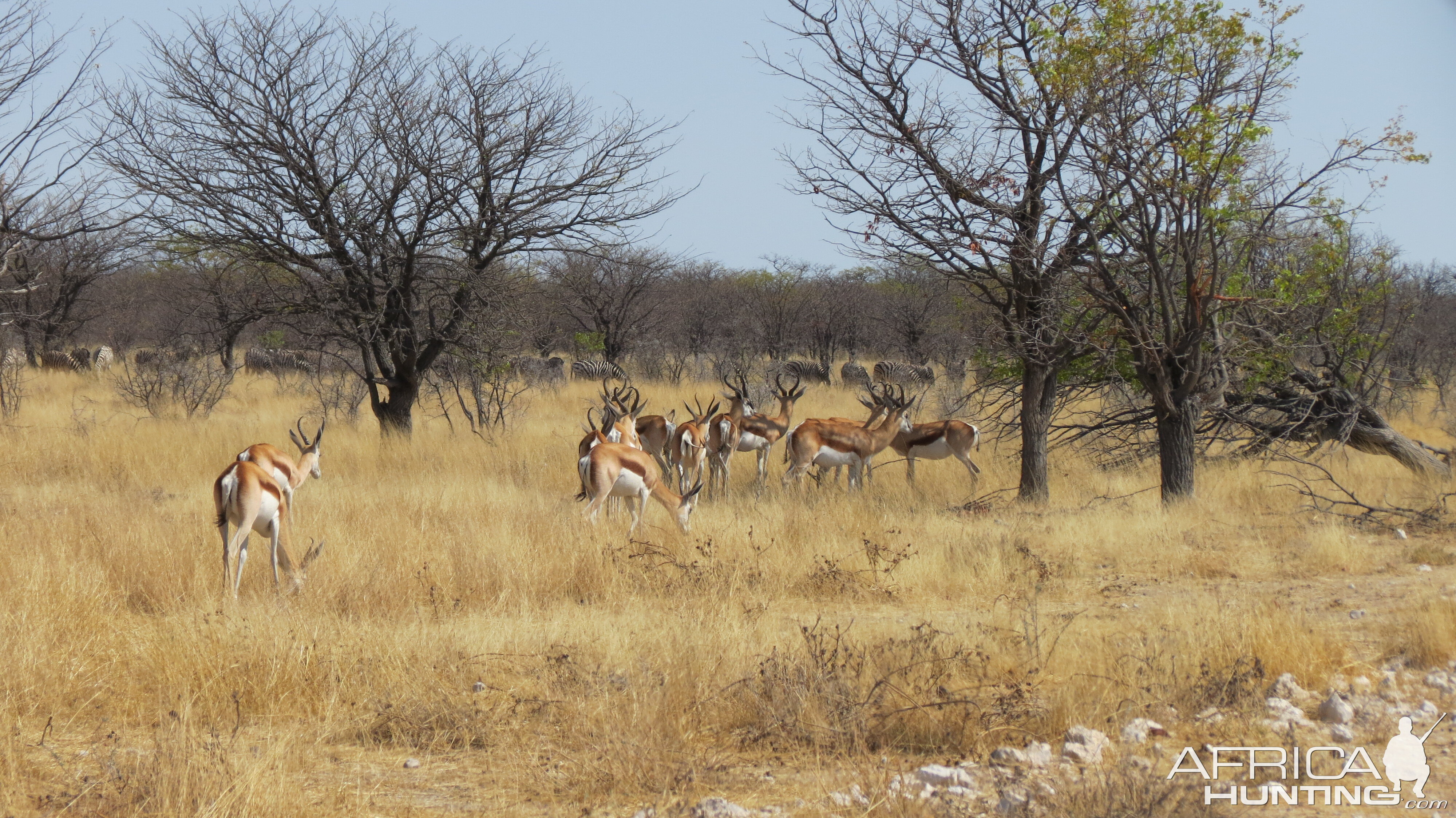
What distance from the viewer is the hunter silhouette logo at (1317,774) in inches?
163

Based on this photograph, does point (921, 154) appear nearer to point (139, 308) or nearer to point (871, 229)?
point (871, 229)

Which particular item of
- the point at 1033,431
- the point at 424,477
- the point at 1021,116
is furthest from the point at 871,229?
the point at 424,477

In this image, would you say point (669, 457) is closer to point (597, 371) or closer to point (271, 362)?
point (597, 371)

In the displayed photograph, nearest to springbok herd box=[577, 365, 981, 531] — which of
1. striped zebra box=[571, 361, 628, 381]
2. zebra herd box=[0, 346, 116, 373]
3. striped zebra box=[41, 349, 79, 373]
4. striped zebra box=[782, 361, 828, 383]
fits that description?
striped zebra box=[571, 361, 628, 381]

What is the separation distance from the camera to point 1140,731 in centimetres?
480

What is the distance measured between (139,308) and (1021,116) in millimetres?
37192

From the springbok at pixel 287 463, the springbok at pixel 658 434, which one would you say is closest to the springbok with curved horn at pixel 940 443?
the springbok at pixel 658 434

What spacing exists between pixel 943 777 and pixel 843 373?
92.5 feet

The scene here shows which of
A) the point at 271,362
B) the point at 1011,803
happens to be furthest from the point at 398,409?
the point at 271,362

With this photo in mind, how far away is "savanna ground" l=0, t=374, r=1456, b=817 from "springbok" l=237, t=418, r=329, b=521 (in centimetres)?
41

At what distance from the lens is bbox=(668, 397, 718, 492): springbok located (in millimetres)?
12586

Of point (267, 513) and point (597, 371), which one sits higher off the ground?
point (597, 371)

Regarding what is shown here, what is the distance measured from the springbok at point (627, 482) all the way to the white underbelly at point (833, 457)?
3.19 meters

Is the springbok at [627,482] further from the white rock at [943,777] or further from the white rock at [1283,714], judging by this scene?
the white rock at [943,777]
